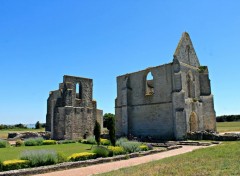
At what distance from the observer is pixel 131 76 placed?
100ft

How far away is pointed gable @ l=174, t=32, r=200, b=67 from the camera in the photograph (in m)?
26.6

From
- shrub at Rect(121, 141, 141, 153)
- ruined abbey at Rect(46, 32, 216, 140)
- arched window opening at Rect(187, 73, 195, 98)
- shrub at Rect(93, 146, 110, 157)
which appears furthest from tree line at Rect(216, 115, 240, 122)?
shrub at Rect(93, 146, 110, 157)

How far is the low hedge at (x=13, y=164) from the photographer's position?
9859mm

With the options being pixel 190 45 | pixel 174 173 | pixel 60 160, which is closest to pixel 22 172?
pixel 60 160

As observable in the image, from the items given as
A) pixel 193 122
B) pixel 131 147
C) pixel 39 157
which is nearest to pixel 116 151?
pixel 131 147

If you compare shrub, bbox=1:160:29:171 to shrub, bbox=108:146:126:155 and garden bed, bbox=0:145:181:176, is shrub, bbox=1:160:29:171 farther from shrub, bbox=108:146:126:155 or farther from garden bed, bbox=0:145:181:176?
shrub, bbox=108:146:126:155

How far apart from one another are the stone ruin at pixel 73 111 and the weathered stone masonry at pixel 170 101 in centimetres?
424

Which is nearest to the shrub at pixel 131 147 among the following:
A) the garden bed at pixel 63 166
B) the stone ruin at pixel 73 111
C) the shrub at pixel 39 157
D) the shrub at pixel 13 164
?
the garden bed at pixel 63 166

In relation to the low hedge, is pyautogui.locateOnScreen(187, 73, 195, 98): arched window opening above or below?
above

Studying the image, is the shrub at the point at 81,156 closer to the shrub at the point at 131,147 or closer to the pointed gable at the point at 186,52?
the shrub at the point at 131,147

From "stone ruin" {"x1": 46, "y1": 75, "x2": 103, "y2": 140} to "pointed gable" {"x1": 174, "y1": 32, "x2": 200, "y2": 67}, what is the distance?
1108 cm

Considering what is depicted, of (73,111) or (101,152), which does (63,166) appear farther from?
(73,111)

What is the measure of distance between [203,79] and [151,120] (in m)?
8.29

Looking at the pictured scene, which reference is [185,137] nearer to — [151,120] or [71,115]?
[151,120]
